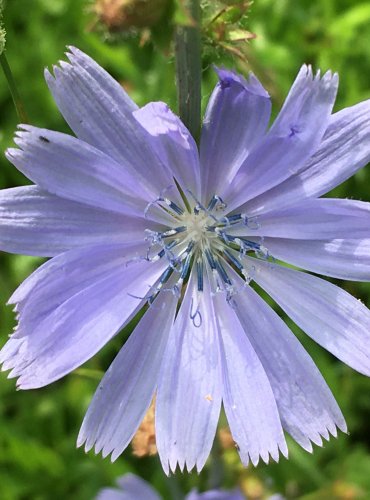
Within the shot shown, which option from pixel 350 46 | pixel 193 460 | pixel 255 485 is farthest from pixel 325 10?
pixel 193 460

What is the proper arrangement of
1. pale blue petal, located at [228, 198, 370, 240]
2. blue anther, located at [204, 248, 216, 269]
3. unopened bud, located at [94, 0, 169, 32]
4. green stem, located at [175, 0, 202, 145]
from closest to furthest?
1. unopened bud, located at [94, 0, 169, 32]
2. green stem, located at [175, 0, 202, 145]
3. pale blue petal, located at [228, 198, 370, 240]
4. blue anther, located at [204, 248, 216, 269]

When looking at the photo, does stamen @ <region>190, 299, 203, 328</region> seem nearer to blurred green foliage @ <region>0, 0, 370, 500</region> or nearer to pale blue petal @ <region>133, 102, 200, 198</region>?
pale blue petal @ <region>133, 102, 200, 198</region>

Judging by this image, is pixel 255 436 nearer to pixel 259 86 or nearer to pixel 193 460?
pixel 193 460

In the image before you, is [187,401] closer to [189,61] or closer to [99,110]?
[99,110]

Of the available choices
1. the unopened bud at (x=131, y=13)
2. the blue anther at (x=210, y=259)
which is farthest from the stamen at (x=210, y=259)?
the unopened bud at (x=131, y=13)

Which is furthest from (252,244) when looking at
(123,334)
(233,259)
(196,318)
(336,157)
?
(123,334)

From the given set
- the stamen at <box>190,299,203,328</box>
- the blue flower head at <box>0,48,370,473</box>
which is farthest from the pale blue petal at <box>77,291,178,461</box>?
the stamen at <box>190,299,203,328</box>

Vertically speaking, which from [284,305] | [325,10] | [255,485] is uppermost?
[325,10]
